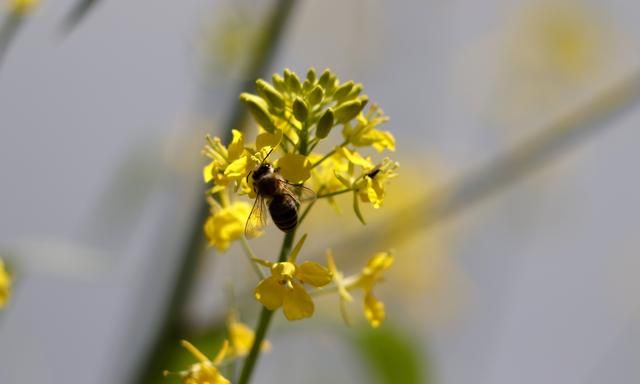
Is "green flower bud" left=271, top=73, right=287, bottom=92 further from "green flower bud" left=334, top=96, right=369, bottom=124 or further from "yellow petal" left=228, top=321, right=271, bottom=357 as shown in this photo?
"yellow petal" left=228, top=321, right=271, bottom=357

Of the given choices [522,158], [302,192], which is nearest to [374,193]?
[302,192]

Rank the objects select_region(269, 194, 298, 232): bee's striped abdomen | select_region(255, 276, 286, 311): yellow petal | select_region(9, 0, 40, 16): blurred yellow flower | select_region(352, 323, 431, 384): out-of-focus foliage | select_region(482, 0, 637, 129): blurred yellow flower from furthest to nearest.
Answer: select_region(482, 0, 637, 129): blurred yellow flower, select_region(352, 323, 431, 384): out-of-focus foliage, select_region(9, 0, 40, 16): blurred yellow flower, select_region(269, 194, 298, 232): bee's striped abdomen, select_region(255, 276, 286, 311): yellow petal

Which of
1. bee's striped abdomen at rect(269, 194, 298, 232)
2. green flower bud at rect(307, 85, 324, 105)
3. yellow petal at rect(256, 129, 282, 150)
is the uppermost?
green flower bud at rect(307, 85, 324, 105)

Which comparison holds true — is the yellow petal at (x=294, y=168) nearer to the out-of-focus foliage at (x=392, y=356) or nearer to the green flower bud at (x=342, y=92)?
the green flower bud at (x=342, y=92)

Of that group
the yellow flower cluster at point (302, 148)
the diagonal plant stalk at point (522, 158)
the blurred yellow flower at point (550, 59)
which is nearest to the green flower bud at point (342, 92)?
the yellow flower cluster at point (302, 148)

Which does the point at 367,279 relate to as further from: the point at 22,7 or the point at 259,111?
the point at 22,7

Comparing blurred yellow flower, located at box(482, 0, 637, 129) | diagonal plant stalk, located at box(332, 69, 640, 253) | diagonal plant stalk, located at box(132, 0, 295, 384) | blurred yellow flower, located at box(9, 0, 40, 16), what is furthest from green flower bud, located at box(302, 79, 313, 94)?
blurred yellow flower, located at box(482, 0, 637, 129)

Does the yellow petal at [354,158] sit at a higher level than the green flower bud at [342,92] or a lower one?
lower

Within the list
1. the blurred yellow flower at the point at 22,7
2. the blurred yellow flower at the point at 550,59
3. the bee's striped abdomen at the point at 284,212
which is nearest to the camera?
the bee's striped abdomen at the point at 284,212
